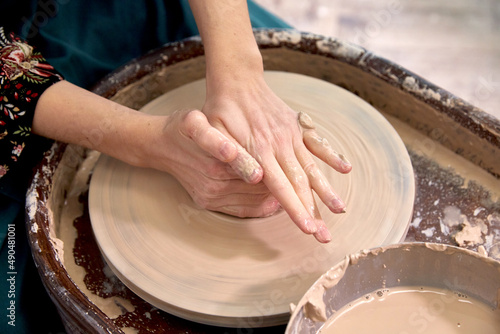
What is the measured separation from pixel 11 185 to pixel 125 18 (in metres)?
0.62

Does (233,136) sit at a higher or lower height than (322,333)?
higher

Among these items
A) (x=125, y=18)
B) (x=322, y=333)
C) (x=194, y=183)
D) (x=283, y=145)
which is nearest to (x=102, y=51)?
(x=125, y=18)

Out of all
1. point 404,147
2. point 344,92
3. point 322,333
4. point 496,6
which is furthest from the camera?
point 496,6

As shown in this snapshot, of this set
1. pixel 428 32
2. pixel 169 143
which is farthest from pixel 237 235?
pixel 428 32

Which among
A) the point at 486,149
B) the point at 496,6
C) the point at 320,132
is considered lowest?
the point at 320,132

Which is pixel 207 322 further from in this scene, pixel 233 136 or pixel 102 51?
pixel 102 51

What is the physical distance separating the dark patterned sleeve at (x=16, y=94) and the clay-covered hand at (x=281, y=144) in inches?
16.7

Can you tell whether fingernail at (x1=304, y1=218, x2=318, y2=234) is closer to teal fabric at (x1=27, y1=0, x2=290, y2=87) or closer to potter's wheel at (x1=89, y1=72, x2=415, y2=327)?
potter's wheel at (x1=89, y1=72, x2=415, y2=327)

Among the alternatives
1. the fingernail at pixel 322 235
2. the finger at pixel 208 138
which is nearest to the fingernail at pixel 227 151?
the finger at pixel 208 138

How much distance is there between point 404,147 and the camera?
1.29 m

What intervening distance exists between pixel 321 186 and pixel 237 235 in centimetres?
23

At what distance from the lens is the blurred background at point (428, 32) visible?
8.67 ft

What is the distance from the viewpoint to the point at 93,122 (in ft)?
4.08

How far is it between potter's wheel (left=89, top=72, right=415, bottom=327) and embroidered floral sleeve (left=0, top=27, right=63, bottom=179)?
20 cm
